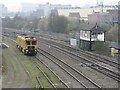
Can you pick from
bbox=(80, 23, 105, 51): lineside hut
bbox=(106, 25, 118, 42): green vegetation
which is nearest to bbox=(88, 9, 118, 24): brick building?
bbox=(106, 25, 118, 42): green vegetation

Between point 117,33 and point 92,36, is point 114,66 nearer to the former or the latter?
point 92,36

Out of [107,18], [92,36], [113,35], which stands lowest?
[113,35]

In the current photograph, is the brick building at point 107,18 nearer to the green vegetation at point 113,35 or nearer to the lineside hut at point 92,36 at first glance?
the green vegetation at point 113,35

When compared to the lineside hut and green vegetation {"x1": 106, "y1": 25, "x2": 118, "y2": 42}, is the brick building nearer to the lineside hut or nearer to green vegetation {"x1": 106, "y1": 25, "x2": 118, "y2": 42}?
green vegetation {"x1": 106, "y1": 25, "x2": 118, "y2": 42}

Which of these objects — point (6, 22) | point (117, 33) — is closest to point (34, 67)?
point (117, 33)

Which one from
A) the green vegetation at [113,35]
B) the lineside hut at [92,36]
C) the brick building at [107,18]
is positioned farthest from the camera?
the brick building at [107,18]

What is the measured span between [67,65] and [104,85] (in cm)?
718

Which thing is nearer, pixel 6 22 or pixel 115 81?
pixel 115 81

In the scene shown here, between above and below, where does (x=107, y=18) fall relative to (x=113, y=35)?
above

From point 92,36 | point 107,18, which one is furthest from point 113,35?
point 107,18

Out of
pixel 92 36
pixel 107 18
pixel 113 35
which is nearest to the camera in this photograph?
pixel 92 36

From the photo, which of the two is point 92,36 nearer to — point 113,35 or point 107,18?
point 113,35

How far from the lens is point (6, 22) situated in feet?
345

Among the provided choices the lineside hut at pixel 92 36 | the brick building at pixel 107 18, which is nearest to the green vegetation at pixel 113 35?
the lineside hut at pixel 92 36
